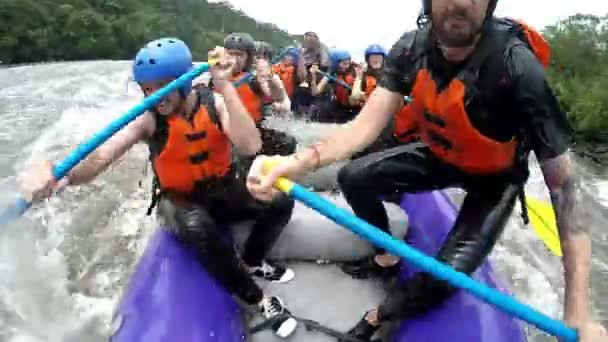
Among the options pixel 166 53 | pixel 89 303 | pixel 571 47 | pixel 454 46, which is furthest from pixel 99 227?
pixel 571 47

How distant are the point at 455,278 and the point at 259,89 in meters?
4.00

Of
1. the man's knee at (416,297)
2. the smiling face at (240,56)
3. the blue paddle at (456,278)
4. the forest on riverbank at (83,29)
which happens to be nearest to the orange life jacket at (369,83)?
the smiling face at (240,56)

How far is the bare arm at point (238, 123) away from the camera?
2.39m

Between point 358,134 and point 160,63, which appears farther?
point 160,63

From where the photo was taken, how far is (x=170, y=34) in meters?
44.0

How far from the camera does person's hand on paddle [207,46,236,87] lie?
232 cm

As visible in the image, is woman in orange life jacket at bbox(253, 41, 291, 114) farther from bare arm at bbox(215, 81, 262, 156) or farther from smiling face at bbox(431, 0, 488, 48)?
smiling face at bbox(431, 0, 488, 48)

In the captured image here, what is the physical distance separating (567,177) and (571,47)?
11.8 m

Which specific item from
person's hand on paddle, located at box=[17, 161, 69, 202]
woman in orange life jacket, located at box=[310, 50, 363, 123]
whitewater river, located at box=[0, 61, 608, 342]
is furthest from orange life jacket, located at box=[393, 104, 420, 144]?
woman in orange life jacket, located at box=[310, 50, 363, 123]

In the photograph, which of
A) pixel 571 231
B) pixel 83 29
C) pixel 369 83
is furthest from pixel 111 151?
pixel 83 29

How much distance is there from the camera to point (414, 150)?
7.85ft

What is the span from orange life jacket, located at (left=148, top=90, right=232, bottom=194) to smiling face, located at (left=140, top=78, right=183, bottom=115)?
1.3 inches

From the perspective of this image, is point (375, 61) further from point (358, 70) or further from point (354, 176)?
point (354, 176)

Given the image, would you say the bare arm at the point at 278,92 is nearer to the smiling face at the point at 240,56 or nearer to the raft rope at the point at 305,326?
the smiling face at the point at 240,56
